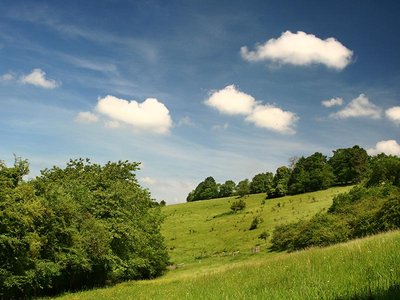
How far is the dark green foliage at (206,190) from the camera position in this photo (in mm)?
152625

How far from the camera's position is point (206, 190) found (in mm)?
Result: 153125

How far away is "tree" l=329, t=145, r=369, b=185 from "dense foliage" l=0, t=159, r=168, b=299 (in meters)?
62.9

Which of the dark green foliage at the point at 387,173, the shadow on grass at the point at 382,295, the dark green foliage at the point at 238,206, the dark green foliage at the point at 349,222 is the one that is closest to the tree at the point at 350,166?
the dark green foliage at the point at 238,206

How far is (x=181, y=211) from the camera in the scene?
106 metres

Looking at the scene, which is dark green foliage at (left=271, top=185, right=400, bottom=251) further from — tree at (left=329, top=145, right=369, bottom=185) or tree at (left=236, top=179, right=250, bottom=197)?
tree at (left=236, top=179, right=250, bottom=197)

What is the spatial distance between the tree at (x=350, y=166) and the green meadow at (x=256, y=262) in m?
12.5

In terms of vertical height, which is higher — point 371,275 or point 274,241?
point 371,275

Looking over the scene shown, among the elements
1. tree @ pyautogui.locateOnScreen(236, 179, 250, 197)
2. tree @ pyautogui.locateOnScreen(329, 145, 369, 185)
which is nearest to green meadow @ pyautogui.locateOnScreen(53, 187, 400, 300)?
tree @ pyautogui.locateOnScreen(329, 145, 369, 185)

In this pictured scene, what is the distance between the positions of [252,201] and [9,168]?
257ft

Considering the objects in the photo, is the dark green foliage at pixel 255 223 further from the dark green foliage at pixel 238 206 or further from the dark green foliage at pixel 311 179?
the dark green foliage at pixel 311 179

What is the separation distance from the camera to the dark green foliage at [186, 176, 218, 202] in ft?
501

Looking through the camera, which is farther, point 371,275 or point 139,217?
point 139,217

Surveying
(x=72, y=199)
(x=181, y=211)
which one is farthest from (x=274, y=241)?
(x=181, y=211)

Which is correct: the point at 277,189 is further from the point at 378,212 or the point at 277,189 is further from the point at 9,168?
the point at 9,168
